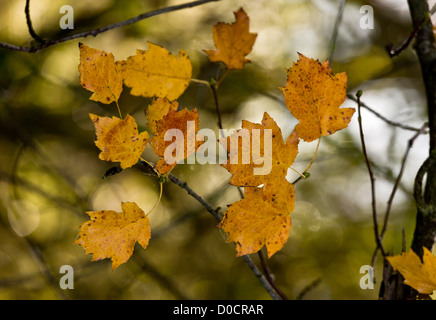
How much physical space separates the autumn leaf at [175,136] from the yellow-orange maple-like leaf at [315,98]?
4.8 inches

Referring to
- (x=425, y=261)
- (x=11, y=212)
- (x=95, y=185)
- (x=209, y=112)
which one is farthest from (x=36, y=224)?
(x=425, y=261)

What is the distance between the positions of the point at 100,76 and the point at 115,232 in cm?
20

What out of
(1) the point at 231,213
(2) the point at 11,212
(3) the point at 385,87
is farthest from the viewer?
(3) the point at 385,87

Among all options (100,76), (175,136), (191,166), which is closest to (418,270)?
(175,136)

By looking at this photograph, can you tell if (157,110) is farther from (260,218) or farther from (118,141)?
(260,218)

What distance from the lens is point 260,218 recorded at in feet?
1.38

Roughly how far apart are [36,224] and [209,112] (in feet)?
2.32

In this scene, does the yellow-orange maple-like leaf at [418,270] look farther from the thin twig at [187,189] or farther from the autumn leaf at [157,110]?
the autumn leaf at [157,110]

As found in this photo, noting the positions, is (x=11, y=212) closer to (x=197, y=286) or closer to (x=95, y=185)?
(x=95, y=185)

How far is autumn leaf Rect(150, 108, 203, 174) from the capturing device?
413 millimetres

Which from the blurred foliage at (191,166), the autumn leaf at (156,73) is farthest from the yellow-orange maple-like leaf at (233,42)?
the blurred foliage at (191,166)

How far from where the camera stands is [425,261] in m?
0.46

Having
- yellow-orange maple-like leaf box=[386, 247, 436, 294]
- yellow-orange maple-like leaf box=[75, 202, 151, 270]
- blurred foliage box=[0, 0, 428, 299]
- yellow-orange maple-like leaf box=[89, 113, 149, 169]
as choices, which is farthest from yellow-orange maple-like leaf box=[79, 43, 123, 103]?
blurred foliage box=[0, 0, 428, 299]

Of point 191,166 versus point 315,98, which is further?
point 191,166
